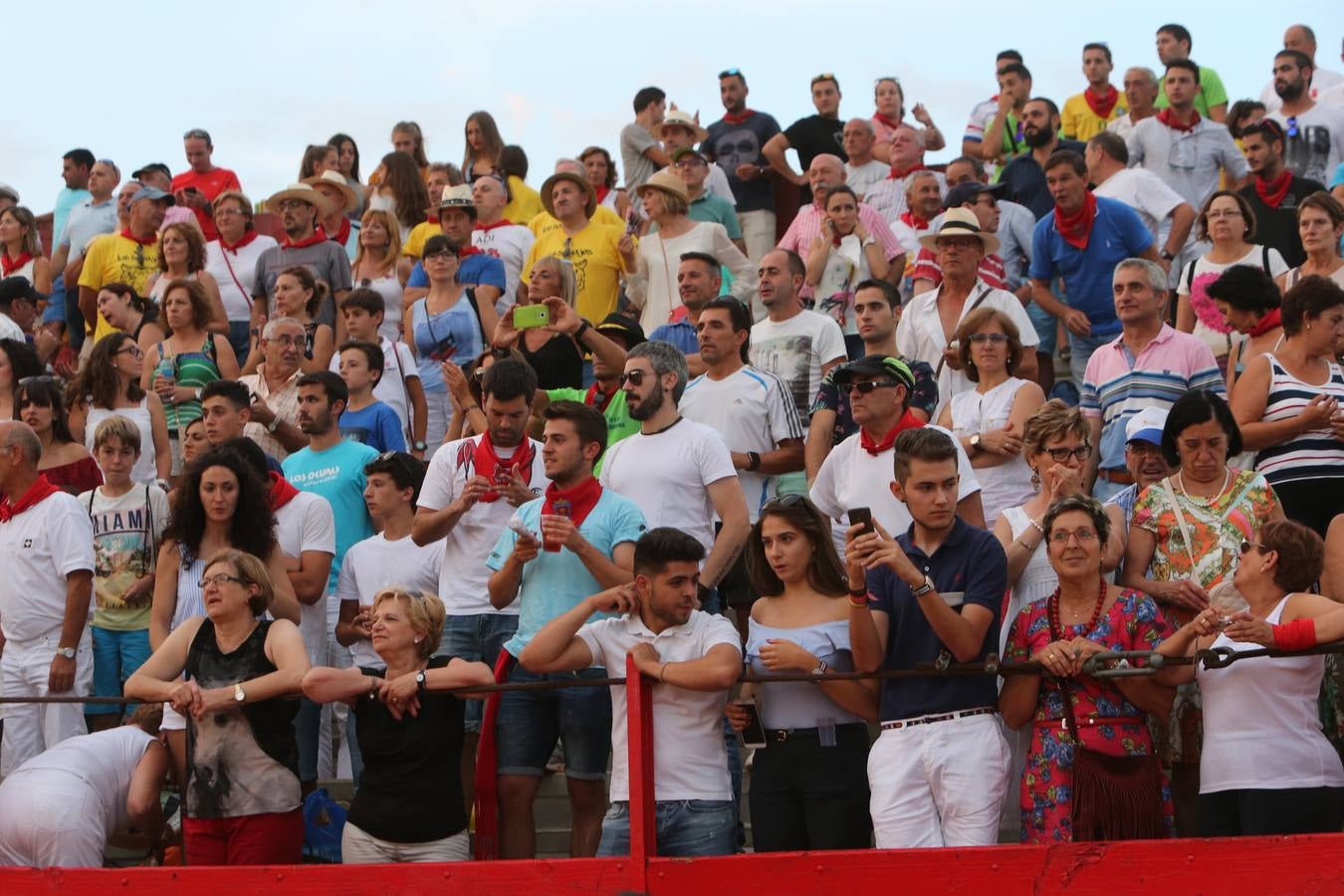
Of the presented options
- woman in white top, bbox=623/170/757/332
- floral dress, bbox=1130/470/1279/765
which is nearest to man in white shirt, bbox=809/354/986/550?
floral dress, bbox=1130/470/1279/765

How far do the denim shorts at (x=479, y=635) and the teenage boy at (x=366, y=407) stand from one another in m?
2.45

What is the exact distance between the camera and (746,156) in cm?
1459

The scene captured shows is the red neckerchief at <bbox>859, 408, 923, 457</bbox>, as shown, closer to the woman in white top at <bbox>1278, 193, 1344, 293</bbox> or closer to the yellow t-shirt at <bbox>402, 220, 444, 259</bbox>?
the woman in white top at <bbox>1278, 193, 1344, 293</bbox>

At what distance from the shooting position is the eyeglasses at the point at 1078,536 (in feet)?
19.4

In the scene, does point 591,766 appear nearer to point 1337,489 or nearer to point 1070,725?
point 1070,725

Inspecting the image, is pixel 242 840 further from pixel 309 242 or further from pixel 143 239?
pixel 143 239

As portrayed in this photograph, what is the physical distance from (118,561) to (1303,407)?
16.9 feet

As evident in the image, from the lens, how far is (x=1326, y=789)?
568 cm

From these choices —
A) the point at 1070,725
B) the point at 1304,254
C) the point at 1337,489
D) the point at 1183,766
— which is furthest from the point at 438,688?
the point at 1304,254

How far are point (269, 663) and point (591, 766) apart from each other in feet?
3.97

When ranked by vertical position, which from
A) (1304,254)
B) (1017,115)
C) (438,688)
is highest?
(1017,115)

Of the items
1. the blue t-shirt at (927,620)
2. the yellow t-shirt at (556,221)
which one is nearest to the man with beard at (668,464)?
the blue t-shirt at (927,620)

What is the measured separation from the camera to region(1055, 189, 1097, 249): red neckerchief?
10375 millimetres

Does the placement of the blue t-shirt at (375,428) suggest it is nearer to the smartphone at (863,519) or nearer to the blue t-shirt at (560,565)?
the blue t-shirt at (560,565)
